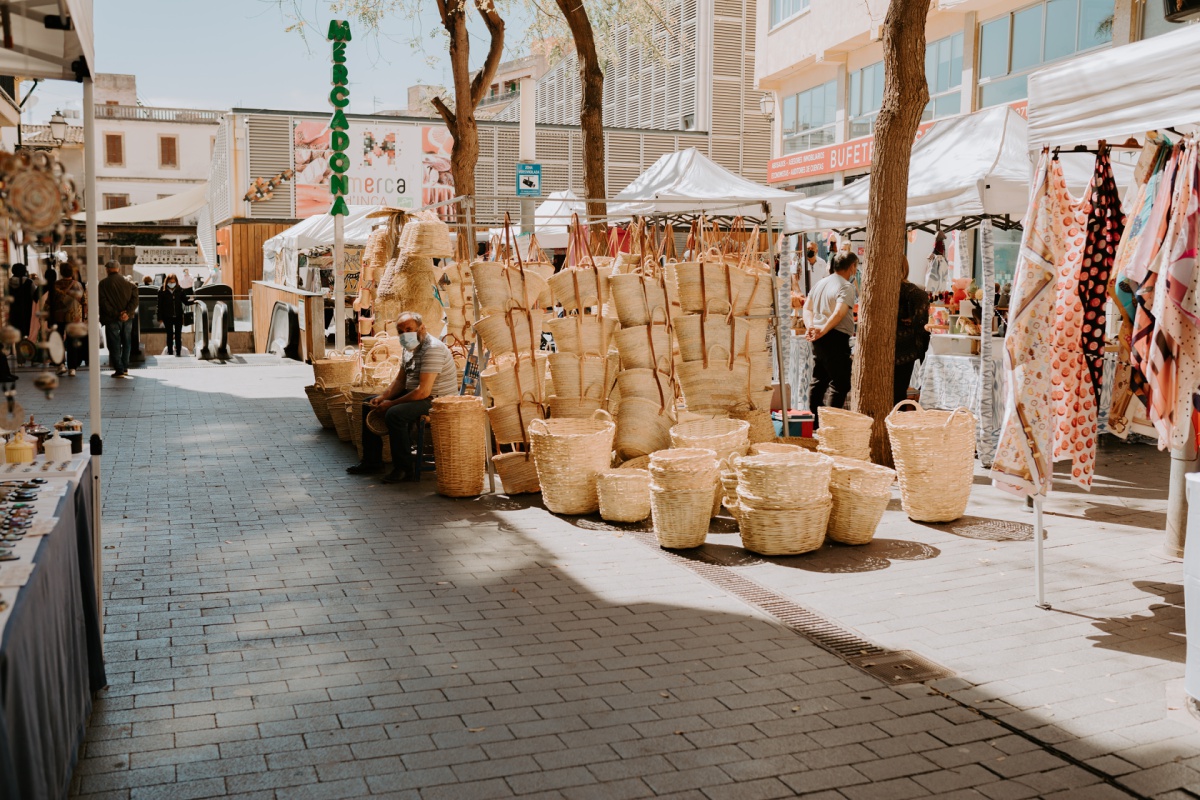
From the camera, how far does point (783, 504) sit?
6.43 metres

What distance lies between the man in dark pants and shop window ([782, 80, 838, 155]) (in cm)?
1522

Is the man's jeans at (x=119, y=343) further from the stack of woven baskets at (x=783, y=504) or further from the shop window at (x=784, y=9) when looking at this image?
the shop window at (x=784, y=9)

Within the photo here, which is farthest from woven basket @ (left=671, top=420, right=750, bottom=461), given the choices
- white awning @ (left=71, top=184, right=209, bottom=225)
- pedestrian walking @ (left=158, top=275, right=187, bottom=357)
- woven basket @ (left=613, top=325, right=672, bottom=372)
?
white awning @ (left=71, top=184, right=209, bottom=225)

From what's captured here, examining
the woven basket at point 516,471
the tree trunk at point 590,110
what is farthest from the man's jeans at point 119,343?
the woven basket at point 516,471

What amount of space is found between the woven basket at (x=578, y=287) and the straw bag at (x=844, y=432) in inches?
76.5

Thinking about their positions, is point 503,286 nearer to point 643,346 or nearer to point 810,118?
point 643,346

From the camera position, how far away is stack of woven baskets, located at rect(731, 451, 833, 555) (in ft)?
21.1

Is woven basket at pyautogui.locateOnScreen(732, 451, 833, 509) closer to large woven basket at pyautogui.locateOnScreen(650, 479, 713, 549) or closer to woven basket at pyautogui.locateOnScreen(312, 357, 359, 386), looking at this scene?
large woven basket at pyautogui.locateOnScreen(650, 479, 713, 549)

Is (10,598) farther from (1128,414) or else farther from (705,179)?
(705,179)

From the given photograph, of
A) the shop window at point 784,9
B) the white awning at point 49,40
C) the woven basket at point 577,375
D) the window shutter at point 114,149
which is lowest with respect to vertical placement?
the woven basket at point 577,375

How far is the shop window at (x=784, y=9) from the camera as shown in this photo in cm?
2523

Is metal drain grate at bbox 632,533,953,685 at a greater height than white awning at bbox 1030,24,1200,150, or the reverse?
white awning at bbox 1030,24,1200,150

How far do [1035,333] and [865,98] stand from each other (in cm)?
1935

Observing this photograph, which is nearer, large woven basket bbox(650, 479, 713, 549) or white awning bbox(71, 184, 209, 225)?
large woven basket bbox(650, 479, 713, 549)
